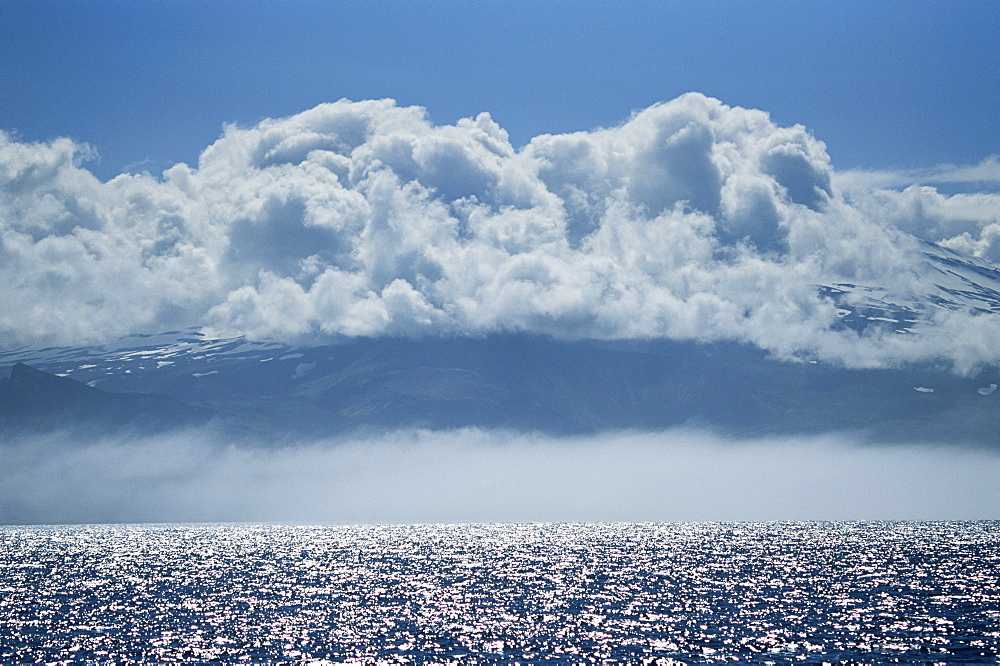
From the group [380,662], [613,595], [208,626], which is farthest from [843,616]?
[208,626]

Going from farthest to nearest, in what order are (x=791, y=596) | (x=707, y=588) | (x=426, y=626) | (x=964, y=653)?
(x=707, y=588) < (x=791, y=596) < (x=426, y=626) < (x=964, y=653)

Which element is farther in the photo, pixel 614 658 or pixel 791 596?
pixel 791 596

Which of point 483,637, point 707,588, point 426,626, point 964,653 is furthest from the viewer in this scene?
point 707,588

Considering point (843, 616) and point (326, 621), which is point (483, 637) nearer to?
point (326, 621)

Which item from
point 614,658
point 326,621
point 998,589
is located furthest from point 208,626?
point 998,589

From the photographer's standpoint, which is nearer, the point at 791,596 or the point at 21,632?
the point at 21,632

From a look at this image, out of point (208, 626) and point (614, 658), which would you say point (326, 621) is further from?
point (614, 658)

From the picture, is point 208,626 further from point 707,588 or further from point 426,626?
point 707,588

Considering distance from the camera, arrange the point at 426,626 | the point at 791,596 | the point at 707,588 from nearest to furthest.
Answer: the point at 426,626 < the point at 791,596 < the point at 707,588

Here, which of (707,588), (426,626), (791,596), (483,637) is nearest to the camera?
(483,637)
